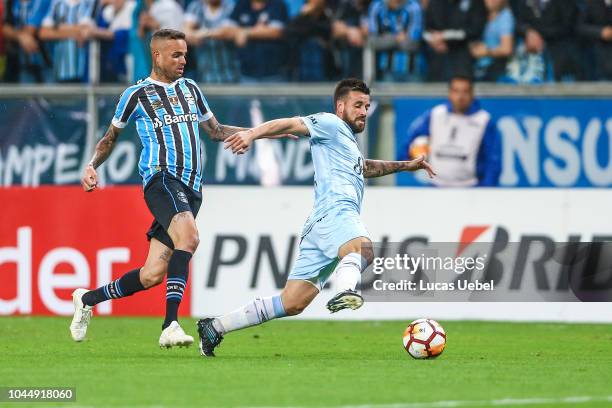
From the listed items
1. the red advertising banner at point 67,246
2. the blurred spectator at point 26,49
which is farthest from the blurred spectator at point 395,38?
the blurred spectator at point 26,49

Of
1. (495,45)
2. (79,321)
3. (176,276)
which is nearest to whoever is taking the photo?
(176,276)

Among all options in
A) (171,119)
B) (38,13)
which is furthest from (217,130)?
(38,13)

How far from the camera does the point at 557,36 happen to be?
16.4 m

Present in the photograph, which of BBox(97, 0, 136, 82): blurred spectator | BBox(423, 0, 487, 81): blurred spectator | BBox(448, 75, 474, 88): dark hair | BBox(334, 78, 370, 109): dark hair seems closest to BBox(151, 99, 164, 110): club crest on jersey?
BBox(334, 78, 370, 109): dark hair

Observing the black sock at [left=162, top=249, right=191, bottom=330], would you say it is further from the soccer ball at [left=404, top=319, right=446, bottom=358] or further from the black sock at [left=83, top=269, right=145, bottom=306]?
the soccer ball at [left=404, top=319, right=446, bottom=358]

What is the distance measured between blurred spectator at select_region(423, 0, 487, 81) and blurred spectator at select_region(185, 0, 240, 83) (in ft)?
8.15

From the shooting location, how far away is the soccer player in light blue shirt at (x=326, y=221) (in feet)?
33.2

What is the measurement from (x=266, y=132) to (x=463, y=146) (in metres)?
6.89

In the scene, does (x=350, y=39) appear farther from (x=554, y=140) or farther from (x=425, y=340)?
(x=425, y=340)

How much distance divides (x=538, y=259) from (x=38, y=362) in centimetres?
649

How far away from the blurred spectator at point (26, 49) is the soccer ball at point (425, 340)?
8.75m

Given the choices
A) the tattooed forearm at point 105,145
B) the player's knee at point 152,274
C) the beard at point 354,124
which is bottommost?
the player's knee at point 152,274

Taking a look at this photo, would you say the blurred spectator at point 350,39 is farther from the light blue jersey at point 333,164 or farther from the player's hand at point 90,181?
the player's hand at point 90,181

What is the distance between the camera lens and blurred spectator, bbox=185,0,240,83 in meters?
17.1
